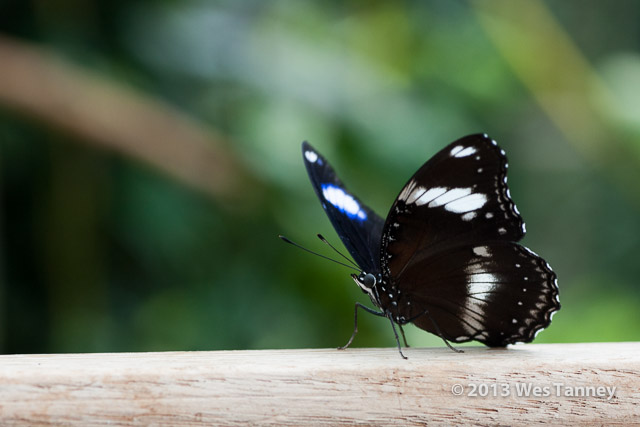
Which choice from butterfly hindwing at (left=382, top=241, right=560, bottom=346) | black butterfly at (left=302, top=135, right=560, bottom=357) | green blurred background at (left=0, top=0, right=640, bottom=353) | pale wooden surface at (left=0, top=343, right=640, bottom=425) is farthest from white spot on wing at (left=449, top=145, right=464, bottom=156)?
green blurred background at (left=0, top=0, right=640, bottom=353)

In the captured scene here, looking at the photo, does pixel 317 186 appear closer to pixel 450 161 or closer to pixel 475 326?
pixel 450 161

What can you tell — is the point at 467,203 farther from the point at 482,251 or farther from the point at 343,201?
the point at 343,201

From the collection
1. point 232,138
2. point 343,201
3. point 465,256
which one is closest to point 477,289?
point 465,256

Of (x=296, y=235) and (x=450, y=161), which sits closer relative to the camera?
(x=450, y=161)

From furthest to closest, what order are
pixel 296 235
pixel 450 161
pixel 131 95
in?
pixel 131 95
pixel 296 235
pixel 450 161

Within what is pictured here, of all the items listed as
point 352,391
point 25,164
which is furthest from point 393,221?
point 25,164

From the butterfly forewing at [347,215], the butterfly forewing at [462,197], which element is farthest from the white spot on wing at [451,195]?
the butterfly forewing at [347,215]
